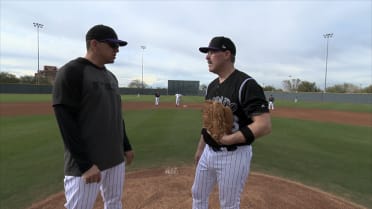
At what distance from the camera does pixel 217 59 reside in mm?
2535

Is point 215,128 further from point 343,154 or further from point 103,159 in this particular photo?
point 343,154

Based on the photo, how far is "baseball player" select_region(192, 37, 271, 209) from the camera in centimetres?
228

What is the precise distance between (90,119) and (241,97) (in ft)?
3.96

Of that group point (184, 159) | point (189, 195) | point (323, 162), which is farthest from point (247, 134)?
point (323, 162)

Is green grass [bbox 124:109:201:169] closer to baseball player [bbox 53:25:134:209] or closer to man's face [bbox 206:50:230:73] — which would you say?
baseball player [bbox 53:25:134:209]

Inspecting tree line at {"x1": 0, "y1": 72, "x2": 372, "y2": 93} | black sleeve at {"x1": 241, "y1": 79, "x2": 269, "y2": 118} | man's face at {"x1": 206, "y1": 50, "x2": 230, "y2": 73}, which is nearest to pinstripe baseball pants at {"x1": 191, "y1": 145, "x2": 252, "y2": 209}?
black sleeve at {"x1": 241, "y1": 79, "x2": 269, "y2": 118}

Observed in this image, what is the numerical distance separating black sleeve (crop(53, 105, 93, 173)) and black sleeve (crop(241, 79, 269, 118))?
1.30m

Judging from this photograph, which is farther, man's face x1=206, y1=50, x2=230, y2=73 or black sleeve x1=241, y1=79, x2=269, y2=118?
man's face x1=206, y1=50, x2=230, y2=73

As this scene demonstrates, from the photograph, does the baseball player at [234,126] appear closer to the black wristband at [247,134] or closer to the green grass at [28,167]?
the black wristband at [247,134]

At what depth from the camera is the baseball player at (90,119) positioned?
204 cm

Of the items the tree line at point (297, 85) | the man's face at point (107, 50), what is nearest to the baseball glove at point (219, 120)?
the man's face at point (107, 50)

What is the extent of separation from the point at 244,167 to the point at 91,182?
1253mm

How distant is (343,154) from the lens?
7844mm

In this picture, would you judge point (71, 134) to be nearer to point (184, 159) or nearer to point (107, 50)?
point (107, 50)
